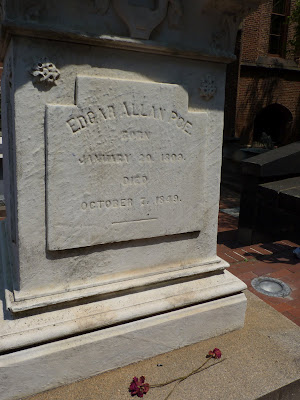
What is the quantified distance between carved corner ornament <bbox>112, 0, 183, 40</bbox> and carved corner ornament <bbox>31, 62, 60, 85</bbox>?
465 millimetres

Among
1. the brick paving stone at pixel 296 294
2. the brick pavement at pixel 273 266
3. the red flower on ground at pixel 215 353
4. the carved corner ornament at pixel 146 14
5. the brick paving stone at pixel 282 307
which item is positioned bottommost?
the brick pavement at pixel 273 266

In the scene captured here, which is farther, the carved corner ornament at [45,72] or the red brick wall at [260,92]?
the red brick wall at [260,92]

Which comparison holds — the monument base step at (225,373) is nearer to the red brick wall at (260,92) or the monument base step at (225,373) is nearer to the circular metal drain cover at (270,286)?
the circular metal drain cover at (270,286)

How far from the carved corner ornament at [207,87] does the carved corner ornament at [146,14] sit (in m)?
0.35

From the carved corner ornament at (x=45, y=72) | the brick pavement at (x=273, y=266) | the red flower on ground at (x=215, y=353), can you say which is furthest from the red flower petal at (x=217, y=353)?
the carved corner ornament at (x=45, y=72)

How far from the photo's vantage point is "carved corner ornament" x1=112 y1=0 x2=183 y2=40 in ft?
6.27

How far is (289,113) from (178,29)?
1419 cm

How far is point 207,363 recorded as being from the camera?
215 cm

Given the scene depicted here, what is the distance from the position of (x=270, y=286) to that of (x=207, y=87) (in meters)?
2.03

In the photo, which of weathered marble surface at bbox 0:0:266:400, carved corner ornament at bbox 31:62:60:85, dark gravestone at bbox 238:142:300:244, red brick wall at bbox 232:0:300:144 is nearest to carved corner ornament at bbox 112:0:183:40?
weathered marble surface at bbox 0:0:266:400

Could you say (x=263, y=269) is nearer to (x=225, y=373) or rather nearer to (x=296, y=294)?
(x=296, y=294)

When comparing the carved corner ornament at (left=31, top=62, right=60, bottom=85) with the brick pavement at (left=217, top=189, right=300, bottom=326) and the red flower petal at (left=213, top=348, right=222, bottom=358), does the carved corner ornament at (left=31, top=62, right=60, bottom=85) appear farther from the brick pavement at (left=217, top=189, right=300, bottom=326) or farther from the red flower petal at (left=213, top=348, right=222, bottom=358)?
the brick pavement at (left=217, top=189, right=300, bottom=326)

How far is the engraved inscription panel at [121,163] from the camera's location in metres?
1.93

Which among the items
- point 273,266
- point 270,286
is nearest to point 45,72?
point 270,286
